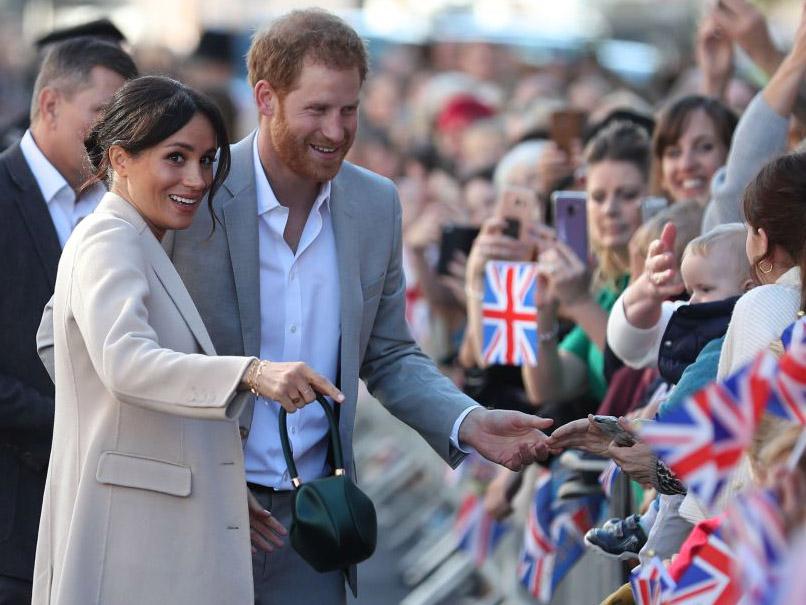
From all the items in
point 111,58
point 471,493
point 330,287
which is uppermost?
point 111,58

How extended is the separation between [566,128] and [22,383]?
11.8 feet

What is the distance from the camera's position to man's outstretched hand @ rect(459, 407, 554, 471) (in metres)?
4.26

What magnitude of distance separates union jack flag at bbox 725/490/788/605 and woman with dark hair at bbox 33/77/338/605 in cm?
129

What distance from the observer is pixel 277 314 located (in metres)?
4.34

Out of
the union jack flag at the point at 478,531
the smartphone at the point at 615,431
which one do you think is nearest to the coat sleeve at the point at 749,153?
the smartphone at the point at 615,431

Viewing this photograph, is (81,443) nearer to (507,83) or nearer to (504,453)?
(504,453)

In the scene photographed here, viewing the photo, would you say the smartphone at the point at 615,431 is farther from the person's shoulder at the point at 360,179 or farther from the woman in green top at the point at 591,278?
the woman in green top at the point at 591,278

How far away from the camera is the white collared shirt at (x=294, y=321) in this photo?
4293mm

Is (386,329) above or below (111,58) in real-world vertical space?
below

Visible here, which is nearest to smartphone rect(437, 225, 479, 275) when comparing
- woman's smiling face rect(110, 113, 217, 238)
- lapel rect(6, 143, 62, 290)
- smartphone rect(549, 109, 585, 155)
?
smartphone rect(549, 109, 585, 155)

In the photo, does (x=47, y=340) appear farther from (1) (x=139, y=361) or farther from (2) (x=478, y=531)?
(2) (x=478, y=531)

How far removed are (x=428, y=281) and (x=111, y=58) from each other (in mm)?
3432

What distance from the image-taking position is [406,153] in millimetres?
11938

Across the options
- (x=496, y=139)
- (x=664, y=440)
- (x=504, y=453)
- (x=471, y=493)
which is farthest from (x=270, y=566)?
(x=496, y=139)
